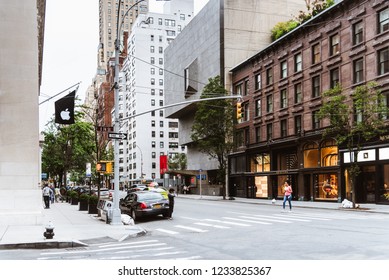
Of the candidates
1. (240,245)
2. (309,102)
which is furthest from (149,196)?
(309,102)

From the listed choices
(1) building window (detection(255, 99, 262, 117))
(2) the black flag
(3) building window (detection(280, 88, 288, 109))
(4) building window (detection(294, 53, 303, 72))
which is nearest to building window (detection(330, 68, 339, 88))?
(4) building window (detection(294, 53, 303, 72))

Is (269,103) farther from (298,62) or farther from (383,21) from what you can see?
(383,21)

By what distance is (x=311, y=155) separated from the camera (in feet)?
147

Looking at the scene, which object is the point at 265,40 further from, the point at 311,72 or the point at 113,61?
the point at 113,61

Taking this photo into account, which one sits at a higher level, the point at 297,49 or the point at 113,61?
the point at 297,49

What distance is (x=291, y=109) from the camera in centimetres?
4772

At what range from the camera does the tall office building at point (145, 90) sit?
1009 inches

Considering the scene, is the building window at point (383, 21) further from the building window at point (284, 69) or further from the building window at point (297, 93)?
the building window at point (284, 69)

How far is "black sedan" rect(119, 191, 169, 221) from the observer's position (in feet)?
81.1

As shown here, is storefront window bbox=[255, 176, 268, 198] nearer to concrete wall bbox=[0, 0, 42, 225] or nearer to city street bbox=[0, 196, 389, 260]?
city street bbox=[0, 196, 389, 260]

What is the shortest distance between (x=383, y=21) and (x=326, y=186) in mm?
14840

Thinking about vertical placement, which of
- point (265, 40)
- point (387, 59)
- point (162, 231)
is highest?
point (265, 40)
